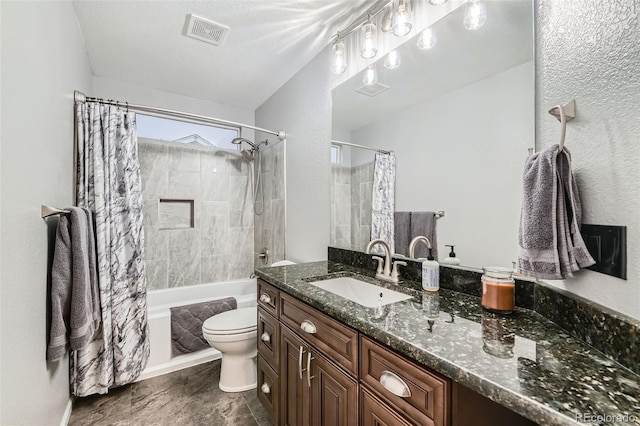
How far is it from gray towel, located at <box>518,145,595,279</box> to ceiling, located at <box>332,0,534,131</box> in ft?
1.67

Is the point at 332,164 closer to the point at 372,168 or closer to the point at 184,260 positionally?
the point at 372,168

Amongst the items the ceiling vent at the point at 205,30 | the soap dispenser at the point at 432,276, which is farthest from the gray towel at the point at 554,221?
the ceiling vent at the point at 205,30

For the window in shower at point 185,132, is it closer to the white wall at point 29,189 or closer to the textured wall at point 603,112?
the white wall at point 29,189

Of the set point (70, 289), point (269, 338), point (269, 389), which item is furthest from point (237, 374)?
point (70, 289)

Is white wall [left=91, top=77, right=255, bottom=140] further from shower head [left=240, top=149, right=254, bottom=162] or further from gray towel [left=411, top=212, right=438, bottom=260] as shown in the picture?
gray towel [left=411, top=212, right=438, bottom=260]

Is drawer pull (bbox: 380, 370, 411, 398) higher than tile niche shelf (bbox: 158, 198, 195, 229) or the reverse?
the reverse

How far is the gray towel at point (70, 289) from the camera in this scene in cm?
126

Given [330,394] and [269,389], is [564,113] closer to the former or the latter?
→ [330,394]

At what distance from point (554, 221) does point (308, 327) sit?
947 mm

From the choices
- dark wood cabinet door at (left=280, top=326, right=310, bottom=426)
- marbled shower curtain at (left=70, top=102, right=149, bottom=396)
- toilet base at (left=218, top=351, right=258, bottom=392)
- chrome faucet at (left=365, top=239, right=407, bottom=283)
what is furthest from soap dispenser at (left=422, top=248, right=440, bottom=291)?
marbled shower curtain at (left=70, top=102, right=149, bottom=396)

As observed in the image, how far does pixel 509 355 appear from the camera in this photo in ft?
2.21

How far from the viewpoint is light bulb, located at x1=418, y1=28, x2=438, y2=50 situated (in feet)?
4.38

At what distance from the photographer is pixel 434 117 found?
4.44 ft

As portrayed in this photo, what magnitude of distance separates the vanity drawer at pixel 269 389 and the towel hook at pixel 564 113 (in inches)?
62.7
